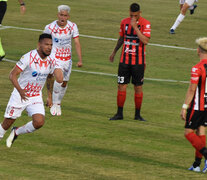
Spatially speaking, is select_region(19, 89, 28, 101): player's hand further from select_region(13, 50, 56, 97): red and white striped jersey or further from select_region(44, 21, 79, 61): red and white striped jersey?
select_region(44, 21, 79, 61): red and white striped jersey

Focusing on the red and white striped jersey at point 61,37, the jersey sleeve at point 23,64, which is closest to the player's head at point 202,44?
the jersey sleeve at point 23,64

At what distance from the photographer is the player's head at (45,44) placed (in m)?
12.0

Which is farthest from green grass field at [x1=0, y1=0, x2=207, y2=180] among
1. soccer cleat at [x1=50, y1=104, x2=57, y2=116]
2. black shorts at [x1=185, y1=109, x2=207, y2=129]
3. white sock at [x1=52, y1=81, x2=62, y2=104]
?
black shorts at [x1=185, y1=109, x2=207, y2=129]

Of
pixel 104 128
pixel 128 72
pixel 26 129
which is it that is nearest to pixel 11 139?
pixel 26 129

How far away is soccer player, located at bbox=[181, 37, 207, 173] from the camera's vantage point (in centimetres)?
1086

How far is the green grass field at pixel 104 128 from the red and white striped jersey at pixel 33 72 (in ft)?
3.62

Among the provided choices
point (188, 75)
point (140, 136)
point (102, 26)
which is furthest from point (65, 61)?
point (102, 26)

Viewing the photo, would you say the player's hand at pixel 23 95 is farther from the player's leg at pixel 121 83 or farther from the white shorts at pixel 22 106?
the player's leg at pixel 121 83

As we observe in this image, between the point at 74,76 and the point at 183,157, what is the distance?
9.14m

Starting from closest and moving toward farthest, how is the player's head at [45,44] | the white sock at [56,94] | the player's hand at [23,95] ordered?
1. the player's hand at [23,95]
2. the player's head at [45,44]
3. the white sock at [56,94]

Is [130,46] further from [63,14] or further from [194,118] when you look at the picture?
[194,118]

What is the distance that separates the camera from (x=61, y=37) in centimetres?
1595

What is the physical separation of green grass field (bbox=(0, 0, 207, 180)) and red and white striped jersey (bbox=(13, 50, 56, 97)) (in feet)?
3.62

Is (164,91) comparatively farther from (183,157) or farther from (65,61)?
(183,157)
